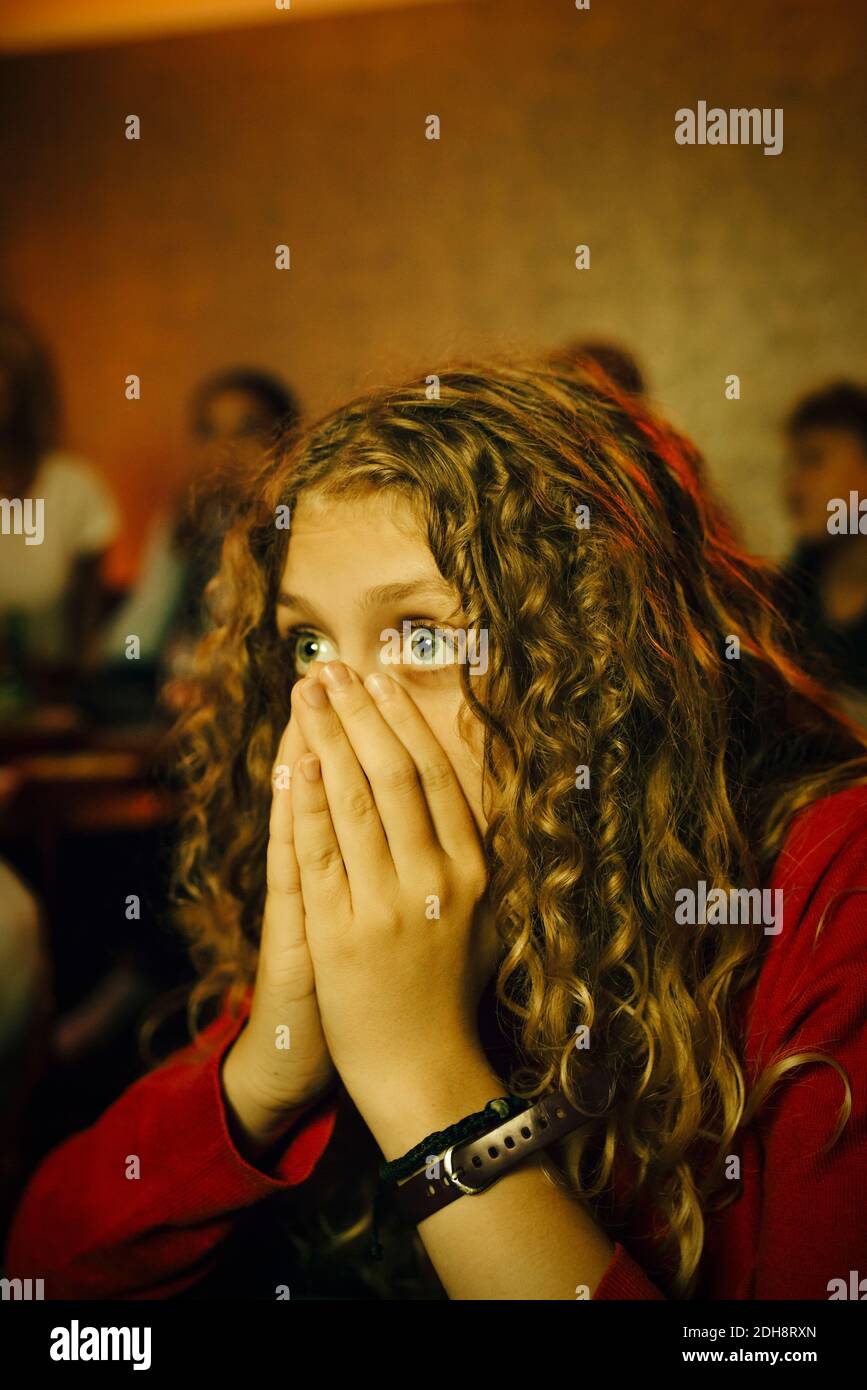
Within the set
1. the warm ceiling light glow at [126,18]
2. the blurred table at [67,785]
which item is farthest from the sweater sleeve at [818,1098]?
the warm ceiling light glow at [126,18]

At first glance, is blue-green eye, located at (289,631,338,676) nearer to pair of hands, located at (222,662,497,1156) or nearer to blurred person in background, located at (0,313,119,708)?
pair of hands, located at (222,662,497,1156)

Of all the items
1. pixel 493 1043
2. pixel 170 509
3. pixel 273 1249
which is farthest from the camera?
pixel 170 509

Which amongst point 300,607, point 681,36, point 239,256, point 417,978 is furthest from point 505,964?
point 239,256

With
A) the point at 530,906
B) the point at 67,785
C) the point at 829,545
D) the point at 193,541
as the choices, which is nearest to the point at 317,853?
the point at 530,906

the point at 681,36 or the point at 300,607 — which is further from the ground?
the point at 681,36

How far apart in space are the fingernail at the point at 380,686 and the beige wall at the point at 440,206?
2.00 meters

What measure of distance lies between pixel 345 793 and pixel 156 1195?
33cm

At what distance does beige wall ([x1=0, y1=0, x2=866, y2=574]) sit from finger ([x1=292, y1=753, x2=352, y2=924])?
6.71 feet

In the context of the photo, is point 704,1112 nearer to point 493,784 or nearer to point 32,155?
point 493,784

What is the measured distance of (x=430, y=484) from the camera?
0.66 meters

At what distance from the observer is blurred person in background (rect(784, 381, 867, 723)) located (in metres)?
0.96

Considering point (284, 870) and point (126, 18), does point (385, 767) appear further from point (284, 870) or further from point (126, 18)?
point (126, 18)

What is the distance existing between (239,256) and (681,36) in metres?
1.35

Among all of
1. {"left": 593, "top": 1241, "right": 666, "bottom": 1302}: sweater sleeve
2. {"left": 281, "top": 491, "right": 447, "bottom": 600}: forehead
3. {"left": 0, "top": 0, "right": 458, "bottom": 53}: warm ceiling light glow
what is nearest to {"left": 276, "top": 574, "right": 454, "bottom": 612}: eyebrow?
{"left": 281, "top": 491, "right": 447, "bottom": 600}: forehead
